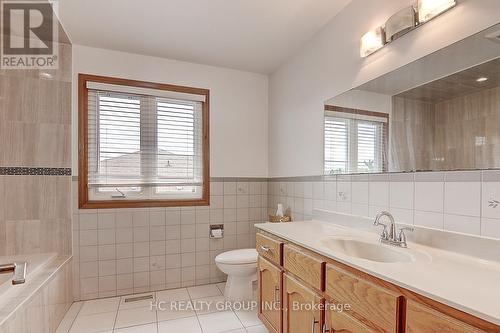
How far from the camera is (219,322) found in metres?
2.09

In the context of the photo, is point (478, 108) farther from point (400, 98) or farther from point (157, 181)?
point (157, 181)

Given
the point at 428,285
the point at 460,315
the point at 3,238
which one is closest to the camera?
the point at 460,315

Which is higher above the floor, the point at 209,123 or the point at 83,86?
the point at 83,86

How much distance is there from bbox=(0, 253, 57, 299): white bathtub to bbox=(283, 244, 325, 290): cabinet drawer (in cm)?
159

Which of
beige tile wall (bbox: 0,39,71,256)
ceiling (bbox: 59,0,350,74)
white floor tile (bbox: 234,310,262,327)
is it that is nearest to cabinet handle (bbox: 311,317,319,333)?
white floor tile (bbox: 234,310,262,327)

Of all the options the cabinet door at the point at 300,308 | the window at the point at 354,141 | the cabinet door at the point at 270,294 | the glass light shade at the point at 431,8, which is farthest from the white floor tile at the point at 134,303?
the glass light shade at the point at 431,8

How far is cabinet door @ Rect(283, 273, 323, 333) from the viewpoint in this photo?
1.28 metres

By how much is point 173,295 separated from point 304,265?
171cm

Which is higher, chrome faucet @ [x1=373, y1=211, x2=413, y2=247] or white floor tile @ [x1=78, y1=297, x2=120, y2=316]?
chrome faucet @ [x1=373, y1=211, x2=413, y2=247]

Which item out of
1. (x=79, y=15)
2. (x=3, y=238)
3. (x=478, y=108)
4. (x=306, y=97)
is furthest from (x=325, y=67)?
(x=3, y=238)

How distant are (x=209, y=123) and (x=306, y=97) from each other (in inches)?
42.3

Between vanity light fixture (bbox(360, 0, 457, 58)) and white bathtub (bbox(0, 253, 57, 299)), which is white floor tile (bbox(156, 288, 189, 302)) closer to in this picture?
white bathtub (bbox(0, 253, 57, 299))

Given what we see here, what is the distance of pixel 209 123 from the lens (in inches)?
113

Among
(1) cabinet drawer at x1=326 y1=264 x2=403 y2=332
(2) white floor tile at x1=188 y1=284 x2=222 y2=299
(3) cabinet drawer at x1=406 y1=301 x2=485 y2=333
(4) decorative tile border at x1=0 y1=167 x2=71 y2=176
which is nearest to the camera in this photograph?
(3) cabinet drawer at x1=406 y1=301 x2=485 y2=333
